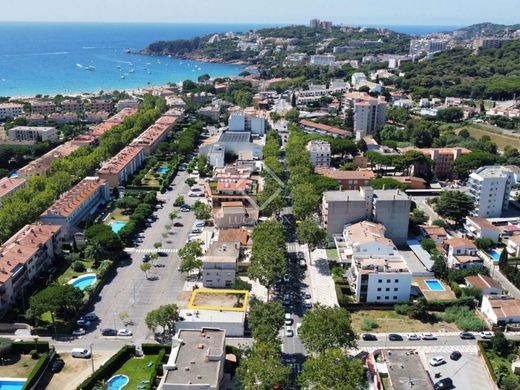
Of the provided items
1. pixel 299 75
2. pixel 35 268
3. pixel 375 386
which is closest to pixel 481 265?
pixel 375 386

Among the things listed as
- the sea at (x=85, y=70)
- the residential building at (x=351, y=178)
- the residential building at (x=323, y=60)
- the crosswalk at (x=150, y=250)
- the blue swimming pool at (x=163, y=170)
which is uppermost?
the residential building at (x=323, y=60)

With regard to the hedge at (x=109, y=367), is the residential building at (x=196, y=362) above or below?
above

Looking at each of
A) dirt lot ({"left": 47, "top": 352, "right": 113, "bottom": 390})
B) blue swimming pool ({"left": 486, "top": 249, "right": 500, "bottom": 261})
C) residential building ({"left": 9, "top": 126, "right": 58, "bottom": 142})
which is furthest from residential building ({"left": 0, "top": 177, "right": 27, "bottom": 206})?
blue swimming pool ({"left": 486, "top": 249, "right": 500, "bottom": 261})

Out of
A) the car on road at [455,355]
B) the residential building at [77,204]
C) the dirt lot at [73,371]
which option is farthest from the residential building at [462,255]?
the residential building at [77,204]

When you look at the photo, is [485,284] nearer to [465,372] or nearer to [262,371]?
[465,372]

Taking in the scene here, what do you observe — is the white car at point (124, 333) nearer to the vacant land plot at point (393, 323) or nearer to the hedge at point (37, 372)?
the hedge at point (37, 372)

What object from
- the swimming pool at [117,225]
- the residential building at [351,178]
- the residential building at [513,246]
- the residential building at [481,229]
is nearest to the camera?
the residential building at [513,246]

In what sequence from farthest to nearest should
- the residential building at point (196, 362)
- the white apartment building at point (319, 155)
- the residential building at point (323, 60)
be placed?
the residential building at point (323, 60) → the white apartment building at point (319, 155) → the residential building at point (196, 362)
